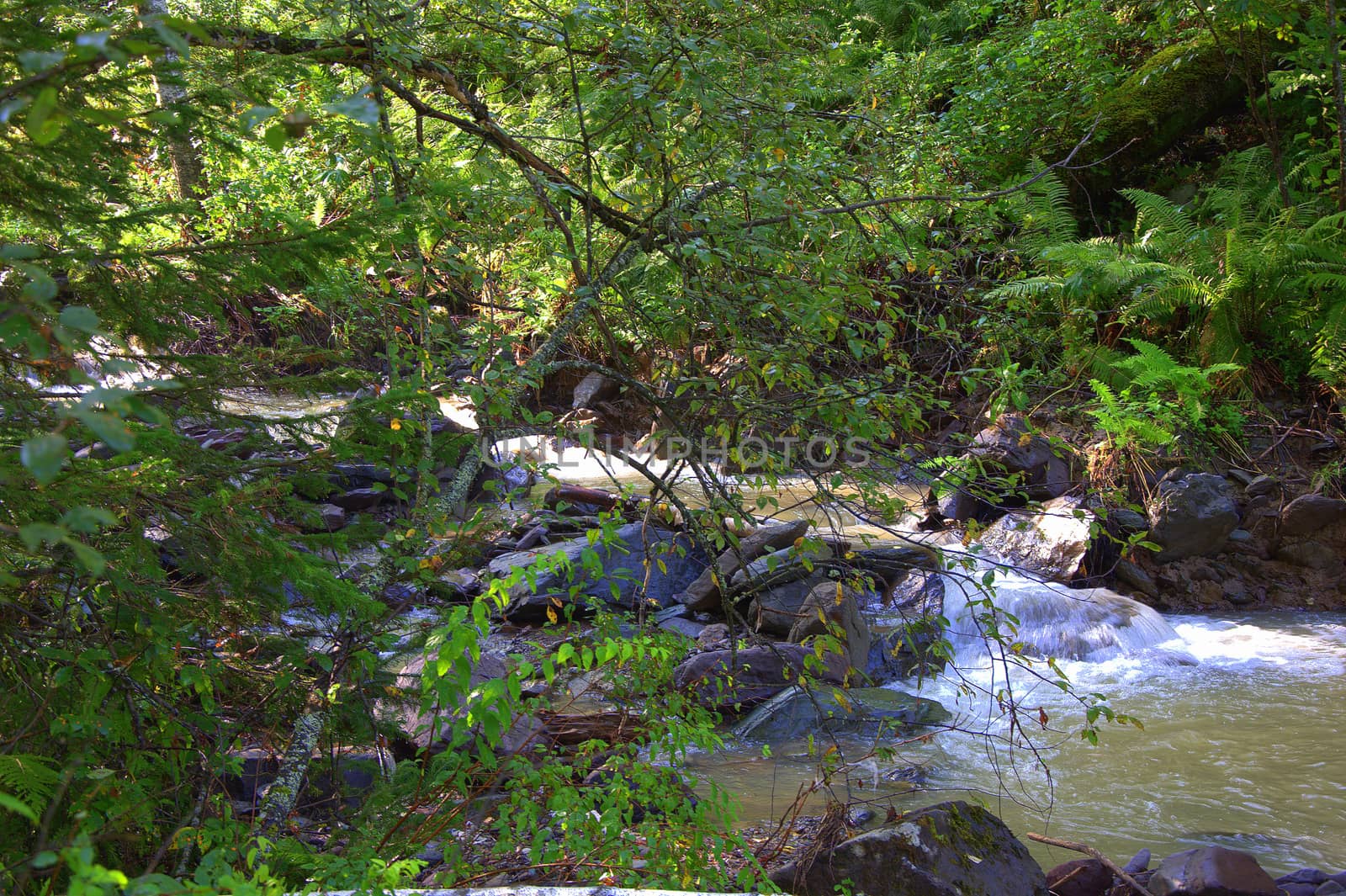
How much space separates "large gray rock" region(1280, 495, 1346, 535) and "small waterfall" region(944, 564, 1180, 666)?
1693 millimetres

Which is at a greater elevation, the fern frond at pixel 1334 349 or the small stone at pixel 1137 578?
the fern frond at pixel 1334 349

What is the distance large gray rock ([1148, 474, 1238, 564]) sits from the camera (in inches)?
324

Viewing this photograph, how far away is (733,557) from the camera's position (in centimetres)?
818

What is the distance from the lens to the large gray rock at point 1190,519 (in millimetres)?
8227

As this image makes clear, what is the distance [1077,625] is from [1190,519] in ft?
5.56

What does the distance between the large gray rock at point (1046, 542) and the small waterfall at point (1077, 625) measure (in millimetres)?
375

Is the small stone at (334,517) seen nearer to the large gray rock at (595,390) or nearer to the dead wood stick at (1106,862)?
the large gray rock at (595,390)

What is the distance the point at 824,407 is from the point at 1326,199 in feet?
31.6

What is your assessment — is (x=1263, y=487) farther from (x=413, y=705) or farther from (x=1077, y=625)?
(x=413, y=705)

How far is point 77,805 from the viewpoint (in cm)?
196

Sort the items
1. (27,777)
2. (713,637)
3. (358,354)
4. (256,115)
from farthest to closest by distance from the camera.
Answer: (713,637) < (358,354) < (27,777) < (256,115)

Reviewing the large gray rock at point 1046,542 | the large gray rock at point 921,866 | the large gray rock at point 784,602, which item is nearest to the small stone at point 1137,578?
the large gray rock at point 1046,542

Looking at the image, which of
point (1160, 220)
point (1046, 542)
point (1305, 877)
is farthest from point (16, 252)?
point (1160, 220)

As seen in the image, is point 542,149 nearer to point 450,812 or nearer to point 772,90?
point 772,90
